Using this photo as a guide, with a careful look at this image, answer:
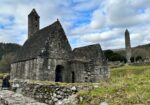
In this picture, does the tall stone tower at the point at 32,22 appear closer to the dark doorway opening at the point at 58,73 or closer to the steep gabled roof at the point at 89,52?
the steep gabled roof at the point at 89,52

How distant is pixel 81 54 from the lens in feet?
112

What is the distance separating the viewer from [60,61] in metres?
31.5

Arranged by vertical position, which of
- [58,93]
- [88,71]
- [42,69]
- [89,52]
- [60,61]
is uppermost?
[89,52]

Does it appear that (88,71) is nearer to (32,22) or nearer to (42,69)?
(42,69)

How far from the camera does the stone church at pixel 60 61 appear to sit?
29848mm

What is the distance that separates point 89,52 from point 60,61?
4.65 metres

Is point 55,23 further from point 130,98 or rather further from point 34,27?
point 130,98

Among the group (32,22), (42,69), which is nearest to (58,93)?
(42,69)

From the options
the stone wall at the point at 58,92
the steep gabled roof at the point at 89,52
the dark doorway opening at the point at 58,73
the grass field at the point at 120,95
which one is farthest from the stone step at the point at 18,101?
the steep gabled roof at the point at 89,52

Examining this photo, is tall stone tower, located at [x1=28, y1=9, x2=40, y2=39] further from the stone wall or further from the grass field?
the grass field

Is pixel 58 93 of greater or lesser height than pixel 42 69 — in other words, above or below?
below

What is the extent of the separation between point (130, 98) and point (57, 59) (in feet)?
80.0

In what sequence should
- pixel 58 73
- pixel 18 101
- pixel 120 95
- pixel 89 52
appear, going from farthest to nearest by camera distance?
pixel 89 52, pixel 58 73, pixel 18 101, pixel 120 95

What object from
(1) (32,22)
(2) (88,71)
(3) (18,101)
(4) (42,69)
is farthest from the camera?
(1) (32,22)
